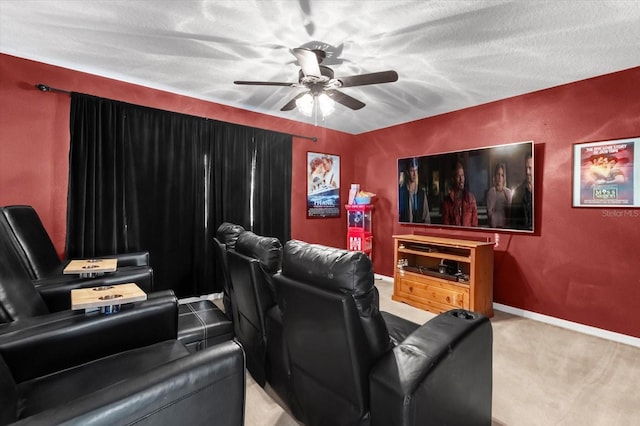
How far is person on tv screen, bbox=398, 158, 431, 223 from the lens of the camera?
4.30 m

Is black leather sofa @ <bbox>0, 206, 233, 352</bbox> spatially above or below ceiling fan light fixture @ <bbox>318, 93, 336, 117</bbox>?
below

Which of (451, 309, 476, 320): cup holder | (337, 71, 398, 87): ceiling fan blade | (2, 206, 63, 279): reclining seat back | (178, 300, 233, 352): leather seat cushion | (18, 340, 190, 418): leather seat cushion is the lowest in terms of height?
(178, 300, 233, 352): leather seat cushion

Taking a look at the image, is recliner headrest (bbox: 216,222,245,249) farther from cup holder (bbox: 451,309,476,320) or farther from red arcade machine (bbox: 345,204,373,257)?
red arcade machine (bbox: 345,204,373,257)

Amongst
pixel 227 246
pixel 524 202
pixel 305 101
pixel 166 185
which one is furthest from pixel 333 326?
pixel 524 202

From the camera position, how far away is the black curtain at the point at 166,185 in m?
2.93

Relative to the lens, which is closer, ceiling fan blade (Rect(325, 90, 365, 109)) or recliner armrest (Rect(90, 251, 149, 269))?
ceiling fan blade (Rect(325, 90, 365, 109))

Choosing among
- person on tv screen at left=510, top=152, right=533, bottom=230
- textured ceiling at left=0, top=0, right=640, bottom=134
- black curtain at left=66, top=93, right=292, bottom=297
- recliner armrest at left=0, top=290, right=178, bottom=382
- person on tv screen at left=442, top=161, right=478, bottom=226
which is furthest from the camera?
Answer: person on tv screen at left=442, top=161, right=478, bottom=226

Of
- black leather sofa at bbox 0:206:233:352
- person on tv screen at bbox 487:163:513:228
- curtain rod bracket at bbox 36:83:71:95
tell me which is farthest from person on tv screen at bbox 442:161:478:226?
curtain rod bracket at bbox 36:83:71:95

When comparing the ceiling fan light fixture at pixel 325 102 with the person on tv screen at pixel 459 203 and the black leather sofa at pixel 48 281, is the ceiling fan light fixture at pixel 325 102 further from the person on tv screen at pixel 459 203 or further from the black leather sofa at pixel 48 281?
the person on tv screen at pixel 459 203

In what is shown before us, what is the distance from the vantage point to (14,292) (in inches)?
62.2

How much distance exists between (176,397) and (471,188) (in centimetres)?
382

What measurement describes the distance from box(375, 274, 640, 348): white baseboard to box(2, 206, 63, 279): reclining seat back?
460 cm

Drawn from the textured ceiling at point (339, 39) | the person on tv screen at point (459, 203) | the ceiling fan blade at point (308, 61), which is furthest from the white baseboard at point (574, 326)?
the ceiling fan blade at point (308, 61)

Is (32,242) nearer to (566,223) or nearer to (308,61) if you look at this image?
(308,61)
